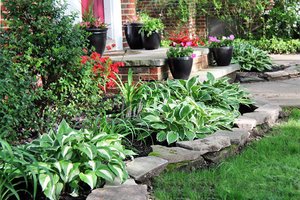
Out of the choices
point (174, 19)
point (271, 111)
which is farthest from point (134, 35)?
point (174, 19)

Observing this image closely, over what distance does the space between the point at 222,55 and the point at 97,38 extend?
2.10 metres

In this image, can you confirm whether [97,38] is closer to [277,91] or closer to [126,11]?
[126,11]

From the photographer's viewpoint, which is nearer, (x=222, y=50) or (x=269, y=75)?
(x=222, y=50)

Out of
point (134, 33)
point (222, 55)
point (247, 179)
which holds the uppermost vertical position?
point (134, 33)

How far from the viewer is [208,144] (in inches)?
147

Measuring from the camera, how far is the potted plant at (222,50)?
744 cm

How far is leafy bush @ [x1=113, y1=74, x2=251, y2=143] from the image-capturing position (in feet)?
13.3

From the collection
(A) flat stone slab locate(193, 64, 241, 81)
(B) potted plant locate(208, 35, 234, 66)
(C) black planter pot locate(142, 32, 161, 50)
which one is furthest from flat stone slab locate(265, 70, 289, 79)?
(C) black planter pot locate(142, 32, 161, 50)

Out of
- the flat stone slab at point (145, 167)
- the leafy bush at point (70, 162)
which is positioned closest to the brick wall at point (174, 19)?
the flat stone slab at point (145, 167)

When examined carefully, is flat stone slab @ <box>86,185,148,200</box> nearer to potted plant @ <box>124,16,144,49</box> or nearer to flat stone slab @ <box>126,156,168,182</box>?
flat stone slab @ <box>126,156,168,182</box>

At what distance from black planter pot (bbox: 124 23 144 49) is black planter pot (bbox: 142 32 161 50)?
0.11 m

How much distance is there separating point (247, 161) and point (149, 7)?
382 inches

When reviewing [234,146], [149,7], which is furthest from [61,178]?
[149,7]

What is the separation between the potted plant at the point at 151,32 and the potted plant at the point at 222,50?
0.86 meters
